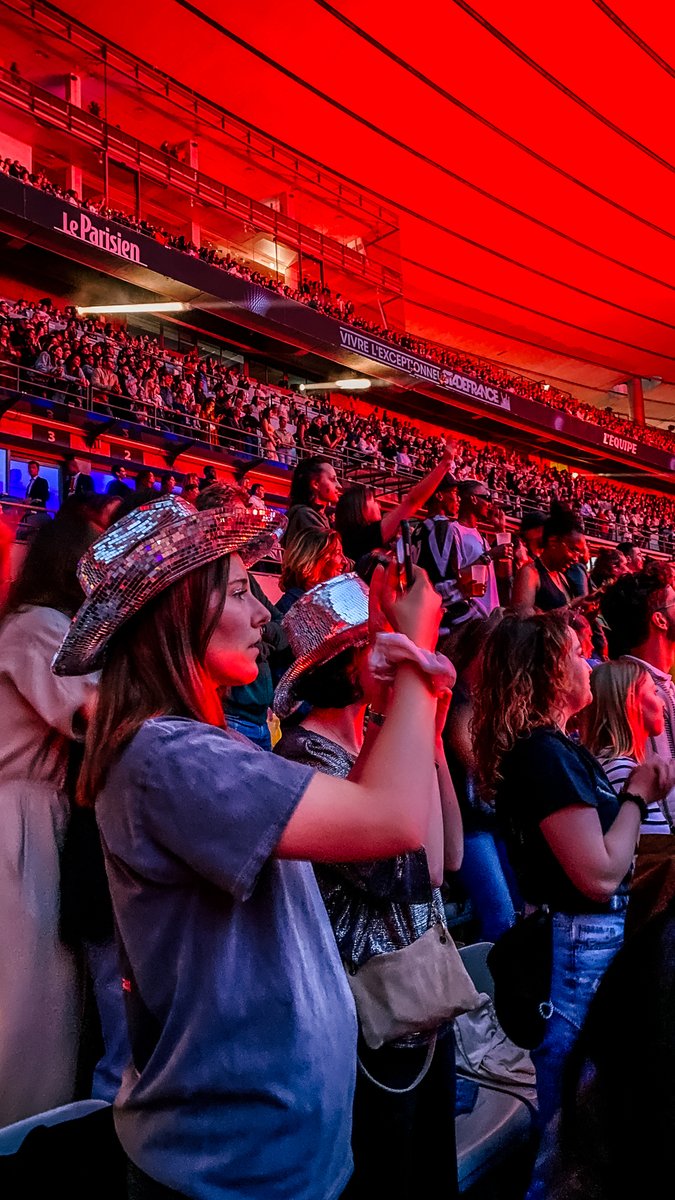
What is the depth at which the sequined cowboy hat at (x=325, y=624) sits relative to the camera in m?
1.98

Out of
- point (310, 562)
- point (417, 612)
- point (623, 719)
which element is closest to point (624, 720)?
point (623, 719)

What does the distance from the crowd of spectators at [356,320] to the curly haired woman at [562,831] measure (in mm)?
14670

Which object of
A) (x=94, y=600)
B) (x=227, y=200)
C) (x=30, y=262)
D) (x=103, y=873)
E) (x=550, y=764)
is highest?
(x=227, y=200)

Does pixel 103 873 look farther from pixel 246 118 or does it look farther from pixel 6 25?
pixel 246 118

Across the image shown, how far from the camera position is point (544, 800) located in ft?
6.61

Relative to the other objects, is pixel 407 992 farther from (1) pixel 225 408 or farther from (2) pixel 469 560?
(1) pixel 225 408

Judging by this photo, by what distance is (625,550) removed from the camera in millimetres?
6059

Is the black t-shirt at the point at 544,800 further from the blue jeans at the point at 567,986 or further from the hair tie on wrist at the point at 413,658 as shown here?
the hair tie on wrist at the point at 413,658

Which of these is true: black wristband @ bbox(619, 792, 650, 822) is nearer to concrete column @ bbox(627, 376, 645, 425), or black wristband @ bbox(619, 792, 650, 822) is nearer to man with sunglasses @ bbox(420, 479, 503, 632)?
man with sunglasses @ bbox(420, 479, 503, 632)

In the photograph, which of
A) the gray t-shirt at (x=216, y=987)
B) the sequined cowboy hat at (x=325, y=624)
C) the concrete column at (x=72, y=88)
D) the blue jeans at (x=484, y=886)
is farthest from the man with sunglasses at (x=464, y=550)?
the concrete column at (x=72, y=88)

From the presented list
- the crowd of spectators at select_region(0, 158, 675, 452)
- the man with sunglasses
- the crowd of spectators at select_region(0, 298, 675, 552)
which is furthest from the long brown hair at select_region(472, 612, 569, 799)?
the crowd of spectators at select_region(0, 158, 675, 452)

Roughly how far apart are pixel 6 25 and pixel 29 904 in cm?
1912

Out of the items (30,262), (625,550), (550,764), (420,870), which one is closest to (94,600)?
(420,870)

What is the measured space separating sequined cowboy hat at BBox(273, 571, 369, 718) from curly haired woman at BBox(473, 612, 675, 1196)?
0.42 m
